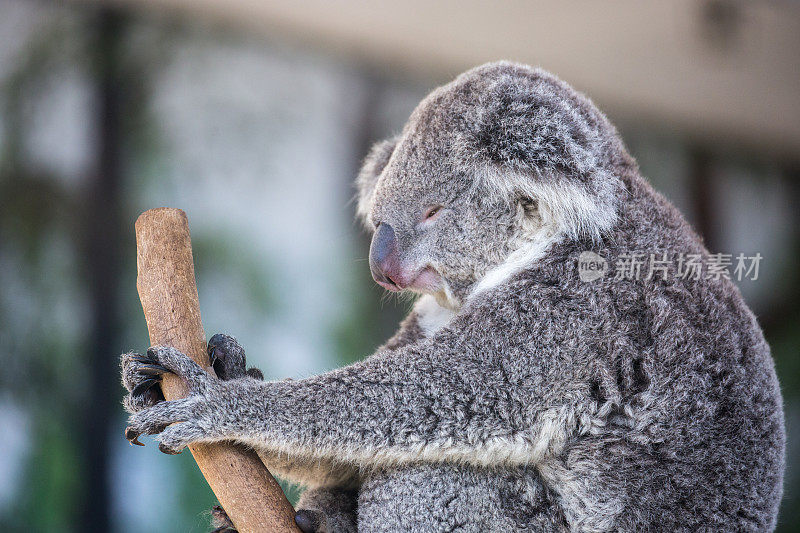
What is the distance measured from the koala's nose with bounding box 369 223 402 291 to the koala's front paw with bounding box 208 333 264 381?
17.2 inches

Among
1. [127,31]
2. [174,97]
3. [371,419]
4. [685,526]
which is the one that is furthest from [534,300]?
[127,31]

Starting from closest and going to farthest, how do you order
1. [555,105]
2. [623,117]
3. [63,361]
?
1. [555,105]
2. [63,361]
3. [623,117]

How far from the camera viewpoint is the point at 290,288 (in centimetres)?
369

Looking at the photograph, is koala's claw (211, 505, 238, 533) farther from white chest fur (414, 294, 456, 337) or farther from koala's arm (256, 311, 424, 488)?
white chest fur (414, 294, 456, 337)

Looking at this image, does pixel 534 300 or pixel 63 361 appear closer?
pixel 534 300

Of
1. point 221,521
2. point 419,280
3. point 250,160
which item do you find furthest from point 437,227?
point 250,160

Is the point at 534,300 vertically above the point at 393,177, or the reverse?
the point at 393,177

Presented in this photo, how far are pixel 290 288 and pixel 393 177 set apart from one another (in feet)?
5.75

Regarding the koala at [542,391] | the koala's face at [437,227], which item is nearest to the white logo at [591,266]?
the koala at [542,391]

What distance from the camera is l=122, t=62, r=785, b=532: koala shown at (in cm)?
166

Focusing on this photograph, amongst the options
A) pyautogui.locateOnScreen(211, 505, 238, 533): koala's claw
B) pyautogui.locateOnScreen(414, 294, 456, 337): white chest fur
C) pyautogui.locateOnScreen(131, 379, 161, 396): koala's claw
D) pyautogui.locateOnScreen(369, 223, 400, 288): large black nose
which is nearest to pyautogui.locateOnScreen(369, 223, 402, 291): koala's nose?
pyautogui.locateOnScreen(369, 223, 400, 288): large black nose

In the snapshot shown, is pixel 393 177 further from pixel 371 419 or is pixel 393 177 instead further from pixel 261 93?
pixel 261 93

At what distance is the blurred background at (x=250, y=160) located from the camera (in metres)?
3.38

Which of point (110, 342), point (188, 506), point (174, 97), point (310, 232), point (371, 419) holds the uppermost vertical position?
point (174, 97)
